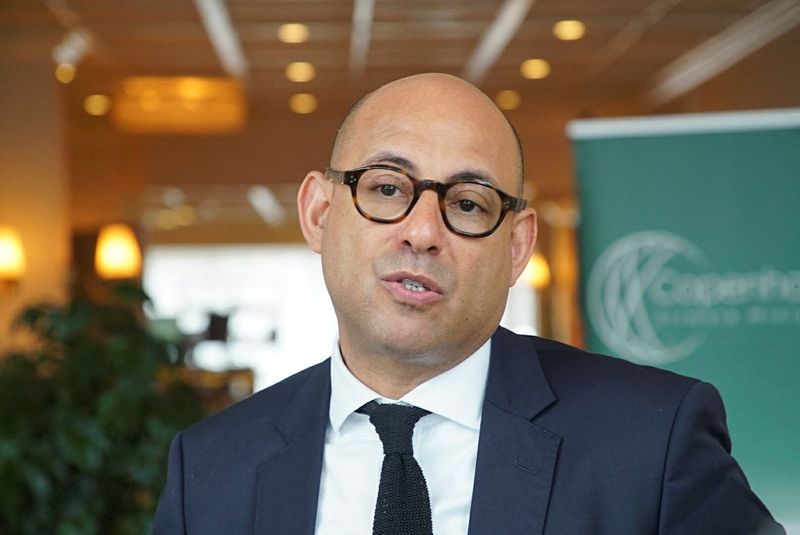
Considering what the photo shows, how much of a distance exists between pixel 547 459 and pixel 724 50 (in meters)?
7.64

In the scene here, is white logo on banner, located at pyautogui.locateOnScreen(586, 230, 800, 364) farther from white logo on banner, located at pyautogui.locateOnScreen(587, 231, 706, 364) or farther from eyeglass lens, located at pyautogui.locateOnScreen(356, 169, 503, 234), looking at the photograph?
eyeglass lens, located at pyautogui.locateOnScreen(356, 169, 503, 234)

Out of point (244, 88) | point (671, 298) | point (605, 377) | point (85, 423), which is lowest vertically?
point (85, 423)

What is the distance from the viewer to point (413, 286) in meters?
1.50

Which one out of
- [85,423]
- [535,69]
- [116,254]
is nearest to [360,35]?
[535,69]

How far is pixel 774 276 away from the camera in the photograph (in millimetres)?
2793

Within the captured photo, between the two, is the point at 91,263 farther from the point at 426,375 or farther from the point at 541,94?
the point at 426,375

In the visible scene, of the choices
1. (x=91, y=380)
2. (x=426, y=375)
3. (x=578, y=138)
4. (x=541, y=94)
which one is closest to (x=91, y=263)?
Result: (x=541, y=94)

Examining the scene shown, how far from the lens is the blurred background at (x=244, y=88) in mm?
7547

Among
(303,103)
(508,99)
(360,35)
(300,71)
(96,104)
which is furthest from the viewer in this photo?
(303,103)

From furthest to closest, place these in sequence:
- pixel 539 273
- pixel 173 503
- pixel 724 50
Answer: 1. pixel 539 273
2. pixel 724 50
3. pixel 173 503

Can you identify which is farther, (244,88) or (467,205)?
(244,88)

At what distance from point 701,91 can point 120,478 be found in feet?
22.0

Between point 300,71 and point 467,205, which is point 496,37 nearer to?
point 300,71

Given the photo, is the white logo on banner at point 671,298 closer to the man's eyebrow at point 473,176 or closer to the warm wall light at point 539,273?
the man's eyebrow at point 473,176
